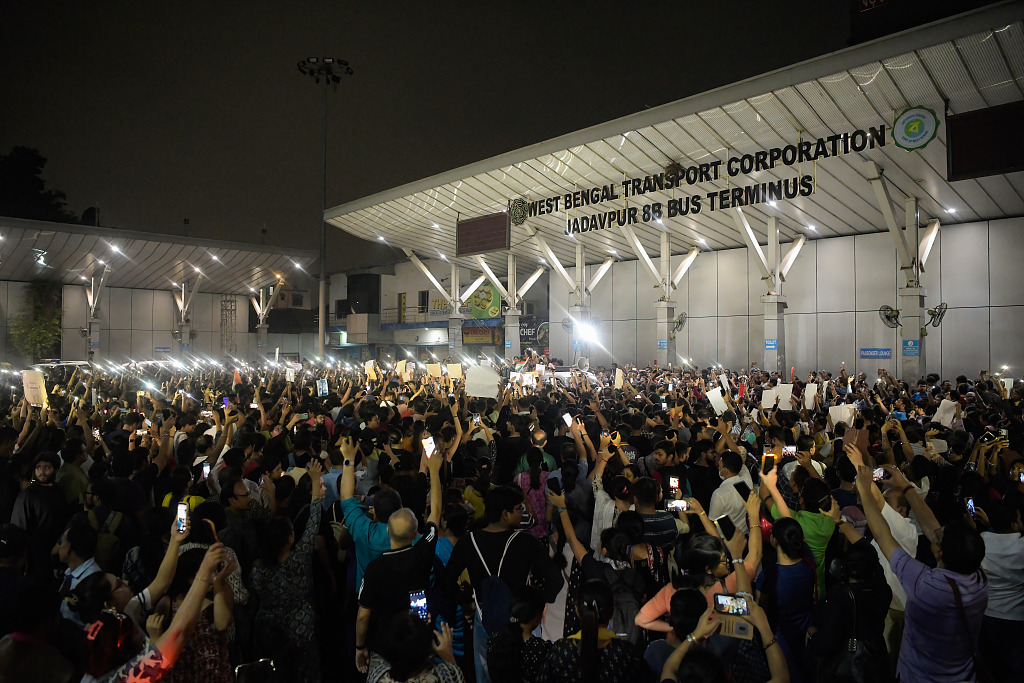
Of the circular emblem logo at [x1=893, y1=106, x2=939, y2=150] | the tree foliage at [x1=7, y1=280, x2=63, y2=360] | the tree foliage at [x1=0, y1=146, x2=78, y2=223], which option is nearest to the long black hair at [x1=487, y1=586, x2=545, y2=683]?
the circular emblem logo at [x1=893, y1=106, x2=939, y2=150]

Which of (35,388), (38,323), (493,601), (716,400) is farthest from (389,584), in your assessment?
(38,323)

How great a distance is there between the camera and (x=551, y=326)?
32.2 meters

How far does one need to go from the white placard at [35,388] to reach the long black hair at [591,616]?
33.3 ft

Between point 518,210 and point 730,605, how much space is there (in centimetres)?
2053

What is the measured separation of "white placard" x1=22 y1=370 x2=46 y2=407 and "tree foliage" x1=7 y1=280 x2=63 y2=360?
2432cm

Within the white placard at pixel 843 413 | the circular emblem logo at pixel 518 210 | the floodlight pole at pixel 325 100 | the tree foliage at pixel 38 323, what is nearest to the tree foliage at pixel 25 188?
the tree foliage at pixel 38 323

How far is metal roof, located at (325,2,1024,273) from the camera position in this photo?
11758 mm

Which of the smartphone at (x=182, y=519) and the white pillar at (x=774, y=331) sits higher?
the white pillar at (x=774, y=331)

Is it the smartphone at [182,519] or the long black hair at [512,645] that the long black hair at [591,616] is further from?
the smartphone at [182,519]

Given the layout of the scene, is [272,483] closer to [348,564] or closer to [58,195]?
[348,564]

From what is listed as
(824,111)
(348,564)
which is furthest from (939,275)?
(348,564)

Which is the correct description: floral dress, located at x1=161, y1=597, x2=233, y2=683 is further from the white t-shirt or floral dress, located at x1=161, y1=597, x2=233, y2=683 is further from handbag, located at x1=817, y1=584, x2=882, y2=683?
the white t-shirt

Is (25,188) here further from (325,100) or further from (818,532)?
(818,532)

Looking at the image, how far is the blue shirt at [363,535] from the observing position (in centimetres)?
377
